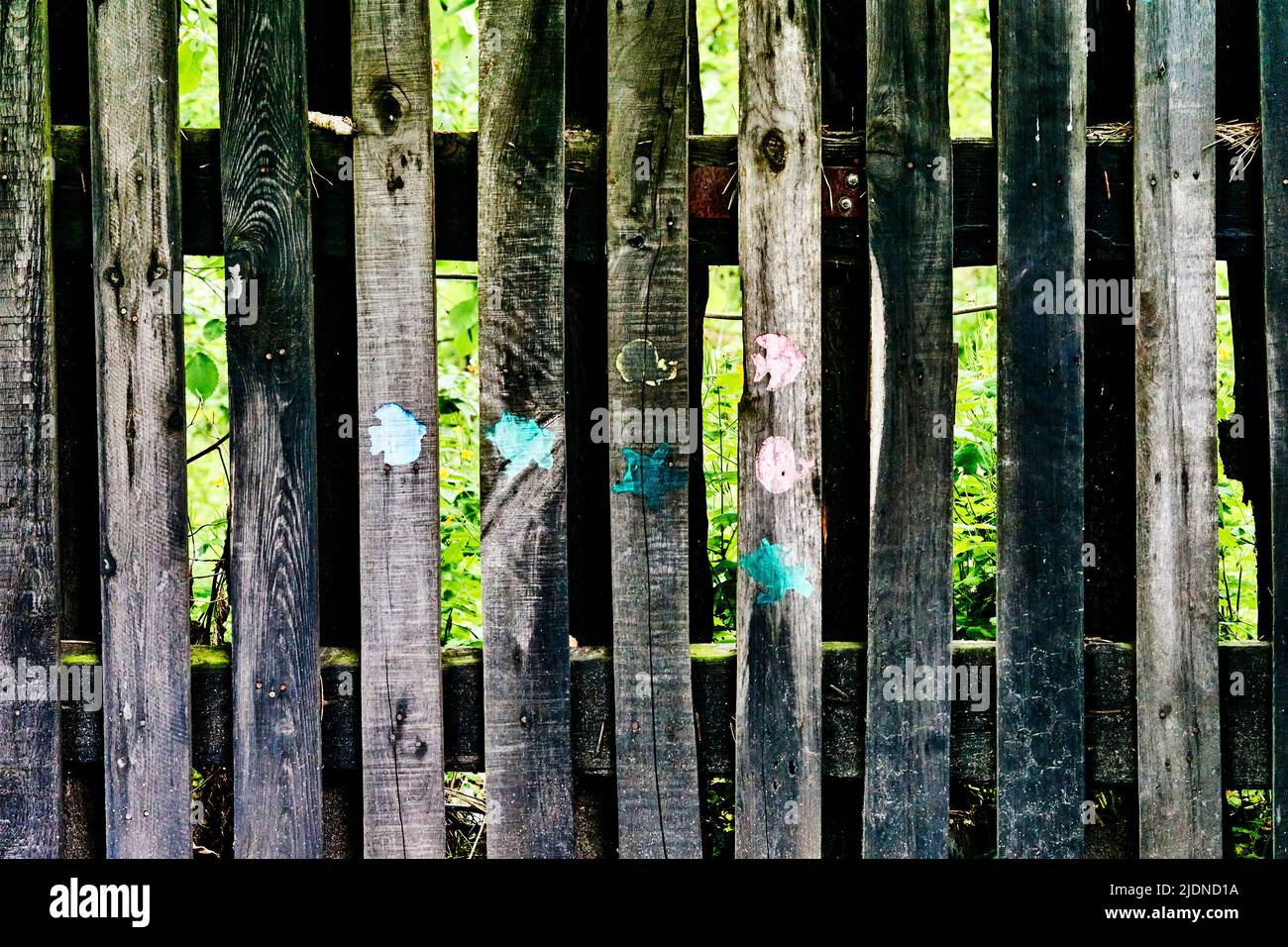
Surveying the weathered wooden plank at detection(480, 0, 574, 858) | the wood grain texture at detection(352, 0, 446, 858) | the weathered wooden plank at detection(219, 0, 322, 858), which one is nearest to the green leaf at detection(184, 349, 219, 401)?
the weathered wooden plank at detection(219, 0, 322, 858)

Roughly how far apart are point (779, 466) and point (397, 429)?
0.82 meters

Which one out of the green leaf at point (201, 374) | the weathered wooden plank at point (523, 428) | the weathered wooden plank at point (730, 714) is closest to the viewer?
the weathered wooden plank at point (523, 428)

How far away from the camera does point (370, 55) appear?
91.0 inches

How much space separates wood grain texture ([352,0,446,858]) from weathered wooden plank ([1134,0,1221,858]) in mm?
1533

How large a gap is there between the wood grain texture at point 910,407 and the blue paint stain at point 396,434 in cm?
98

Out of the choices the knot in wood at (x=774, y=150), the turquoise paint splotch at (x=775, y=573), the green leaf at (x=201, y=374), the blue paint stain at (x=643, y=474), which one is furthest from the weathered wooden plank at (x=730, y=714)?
the knot in wood at (x=774, y=150)

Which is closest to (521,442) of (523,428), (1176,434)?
(523,428)

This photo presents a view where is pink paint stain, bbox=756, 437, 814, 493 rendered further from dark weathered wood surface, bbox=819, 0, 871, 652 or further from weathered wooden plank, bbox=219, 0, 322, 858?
weathered wooden plank, bbox=219, 0, 322, 858

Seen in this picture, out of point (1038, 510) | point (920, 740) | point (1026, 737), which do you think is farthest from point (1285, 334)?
point (920, 740)

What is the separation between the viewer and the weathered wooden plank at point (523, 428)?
2.31m

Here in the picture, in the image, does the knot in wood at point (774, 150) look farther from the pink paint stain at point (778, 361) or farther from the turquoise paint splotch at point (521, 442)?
the turquoise paint splotch at point (521, 442)

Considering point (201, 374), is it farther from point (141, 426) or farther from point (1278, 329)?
point (1278, 329)

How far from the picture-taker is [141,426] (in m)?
2.38

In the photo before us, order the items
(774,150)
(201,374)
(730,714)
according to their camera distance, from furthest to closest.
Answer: (201,374), (730,714), (774,150)
